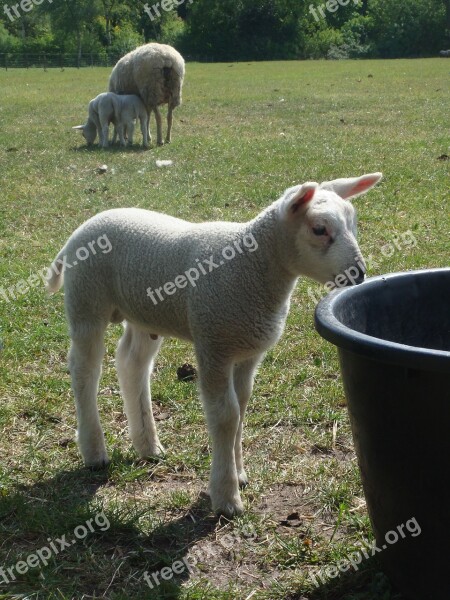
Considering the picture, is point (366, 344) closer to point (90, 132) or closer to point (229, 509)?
point (229, 509)

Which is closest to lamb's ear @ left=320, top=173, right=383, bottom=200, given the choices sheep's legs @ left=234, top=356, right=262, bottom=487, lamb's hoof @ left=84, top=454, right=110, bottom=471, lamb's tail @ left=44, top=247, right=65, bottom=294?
sheep's legs @ left=234, top=356, right=262, bottom=487

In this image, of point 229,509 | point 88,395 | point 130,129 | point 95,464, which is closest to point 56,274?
point 88,395

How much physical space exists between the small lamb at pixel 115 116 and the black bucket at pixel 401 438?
39.3ft

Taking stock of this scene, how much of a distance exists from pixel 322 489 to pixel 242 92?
21447 millimetres

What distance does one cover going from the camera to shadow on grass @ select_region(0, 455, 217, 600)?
2980 millimetres

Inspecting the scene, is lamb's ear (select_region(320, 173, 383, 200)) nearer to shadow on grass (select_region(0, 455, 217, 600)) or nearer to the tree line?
shadow on grass (select_region(0, 455, 217, 600))

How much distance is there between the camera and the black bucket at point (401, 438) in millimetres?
2400

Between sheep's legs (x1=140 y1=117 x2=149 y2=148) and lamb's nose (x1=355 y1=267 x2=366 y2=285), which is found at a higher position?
lamb's nose (x1=355 y1=267 x2=366 y2=285)

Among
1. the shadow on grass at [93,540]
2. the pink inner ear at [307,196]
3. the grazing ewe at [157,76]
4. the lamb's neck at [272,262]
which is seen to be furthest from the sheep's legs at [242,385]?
the grazing ewe at [157,76]

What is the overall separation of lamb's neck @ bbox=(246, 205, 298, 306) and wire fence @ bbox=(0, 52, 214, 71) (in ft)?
175

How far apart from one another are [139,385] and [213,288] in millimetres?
839

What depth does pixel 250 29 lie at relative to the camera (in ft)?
180

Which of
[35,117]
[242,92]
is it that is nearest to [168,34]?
[242,92]

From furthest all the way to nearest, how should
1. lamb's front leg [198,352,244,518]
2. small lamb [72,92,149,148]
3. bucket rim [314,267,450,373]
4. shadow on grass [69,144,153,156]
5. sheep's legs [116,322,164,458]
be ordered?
1. small lamb [72,92,149,148]
2. shadow on grass [69,144,153,156]
3. sheep's legs [116,322,164,458]
4. lamb's front leg [198,352,244,518]
5. bucket rim [314,267,450,373]
